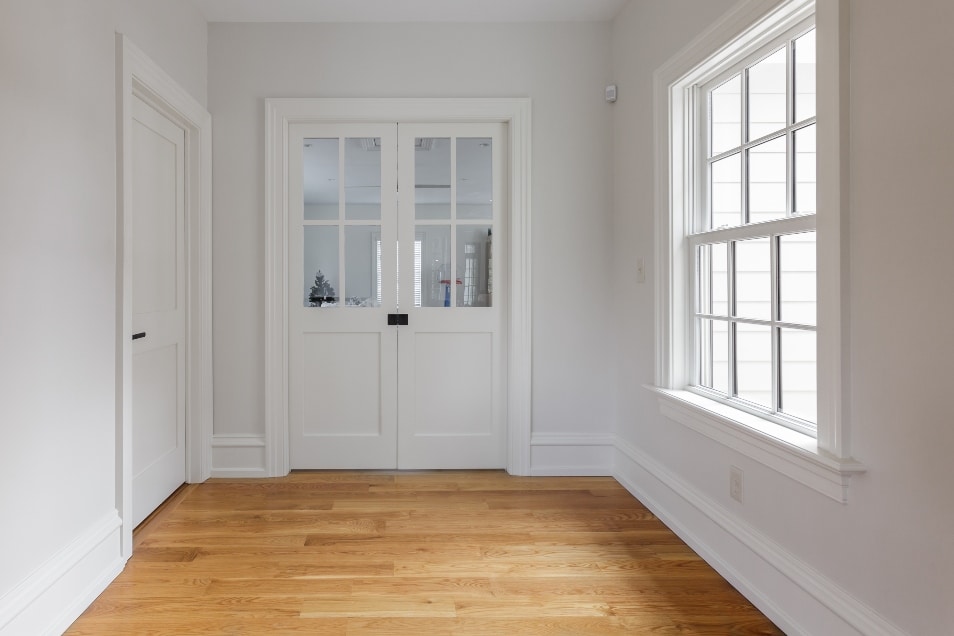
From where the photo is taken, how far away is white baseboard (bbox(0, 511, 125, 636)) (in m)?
1.67

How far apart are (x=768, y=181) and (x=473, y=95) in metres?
1.81

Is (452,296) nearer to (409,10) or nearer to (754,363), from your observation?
(409,10)

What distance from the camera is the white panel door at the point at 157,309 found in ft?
8.63

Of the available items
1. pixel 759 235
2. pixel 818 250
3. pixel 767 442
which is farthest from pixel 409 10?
pixel 767 442

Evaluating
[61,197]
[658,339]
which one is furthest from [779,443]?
[61,197]

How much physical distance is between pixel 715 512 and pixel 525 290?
156 cm

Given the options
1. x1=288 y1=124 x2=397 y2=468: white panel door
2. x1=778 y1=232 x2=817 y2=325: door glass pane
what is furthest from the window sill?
x1=288 y1=124 x2=397 y2=468: white panel door

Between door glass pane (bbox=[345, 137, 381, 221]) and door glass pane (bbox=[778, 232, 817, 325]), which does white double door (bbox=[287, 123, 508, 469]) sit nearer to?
door glass pane (bbox=[345, 137, 381, 221])

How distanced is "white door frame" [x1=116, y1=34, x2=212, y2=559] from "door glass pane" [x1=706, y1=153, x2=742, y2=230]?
2.35 meters

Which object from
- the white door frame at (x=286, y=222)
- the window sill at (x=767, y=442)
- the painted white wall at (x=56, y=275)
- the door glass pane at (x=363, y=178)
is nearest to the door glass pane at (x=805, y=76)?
the window sill at (x=767, y=442)

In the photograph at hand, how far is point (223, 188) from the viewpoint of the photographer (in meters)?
3.29

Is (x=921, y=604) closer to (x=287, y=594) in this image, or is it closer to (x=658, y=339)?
(x=658, y=339)

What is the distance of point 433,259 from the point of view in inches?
135

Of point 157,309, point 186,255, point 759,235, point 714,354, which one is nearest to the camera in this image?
point 759,235
